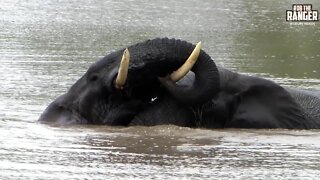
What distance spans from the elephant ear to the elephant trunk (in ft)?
1.23

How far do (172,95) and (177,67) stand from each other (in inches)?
10.2

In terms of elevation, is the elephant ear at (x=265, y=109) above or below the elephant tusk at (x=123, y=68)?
below

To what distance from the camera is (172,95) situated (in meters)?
8.80

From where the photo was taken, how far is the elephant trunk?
8.77m

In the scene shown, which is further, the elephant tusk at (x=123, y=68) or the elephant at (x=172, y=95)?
the elephant at (x=172, y=95)

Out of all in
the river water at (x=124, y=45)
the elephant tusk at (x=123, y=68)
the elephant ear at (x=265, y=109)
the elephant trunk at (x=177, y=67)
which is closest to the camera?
the river water at (x=124, y=45)

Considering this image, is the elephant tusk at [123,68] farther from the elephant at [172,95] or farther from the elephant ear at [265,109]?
the elephant ear at [265,109]

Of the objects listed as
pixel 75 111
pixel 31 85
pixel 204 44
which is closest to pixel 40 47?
pixel 204 44

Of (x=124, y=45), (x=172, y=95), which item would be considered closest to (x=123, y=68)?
(x=172, y=95)

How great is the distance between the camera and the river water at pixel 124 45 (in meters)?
6.91

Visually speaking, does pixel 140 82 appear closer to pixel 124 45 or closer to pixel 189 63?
pixel 189 63

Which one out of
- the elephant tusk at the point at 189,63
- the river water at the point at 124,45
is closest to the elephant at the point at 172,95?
the elephant tusk at the point at 189,63

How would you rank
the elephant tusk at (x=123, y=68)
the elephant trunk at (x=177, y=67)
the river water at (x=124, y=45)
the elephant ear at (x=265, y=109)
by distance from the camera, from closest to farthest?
the river water at (x=124, y=45) < the elephant tusk at (x=123, y=68) < the elephant trunk at (x=177, y=67) < the elephant ear at (x=265, y=109)

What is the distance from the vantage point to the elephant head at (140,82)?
8.78 meters
